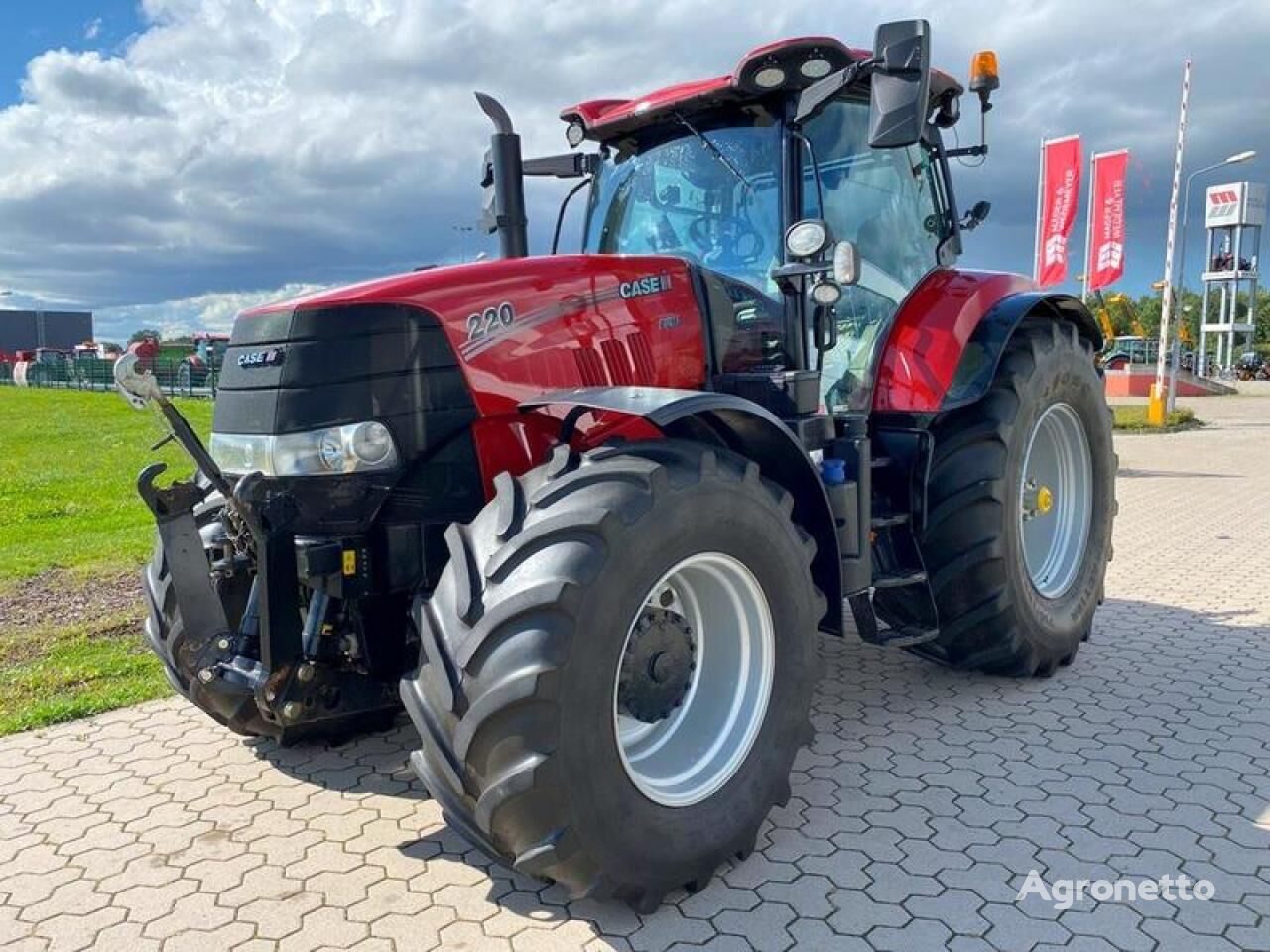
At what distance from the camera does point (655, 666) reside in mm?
2947

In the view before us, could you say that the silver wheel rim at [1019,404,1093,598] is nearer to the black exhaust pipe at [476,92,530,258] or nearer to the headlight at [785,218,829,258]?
the headlight at [785,218,829,258]

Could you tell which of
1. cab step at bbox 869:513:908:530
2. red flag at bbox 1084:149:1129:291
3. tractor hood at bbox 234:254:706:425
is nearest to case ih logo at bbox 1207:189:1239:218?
red flag at bbox 1084:149:1129:291

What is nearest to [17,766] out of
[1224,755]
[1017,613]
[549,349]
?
[549,349]

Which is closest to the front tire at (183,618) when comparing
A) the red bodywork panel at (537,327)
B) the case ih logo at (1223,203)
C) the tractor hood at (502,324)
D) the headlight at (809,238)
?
the tractor hood at (502,324)

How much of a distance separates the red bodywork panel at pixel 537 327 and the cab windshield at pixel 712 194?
0.53 metres

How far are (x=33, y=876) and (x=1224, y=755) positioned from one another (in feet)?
13.7

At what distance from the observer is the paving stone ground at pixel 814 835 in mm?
2738

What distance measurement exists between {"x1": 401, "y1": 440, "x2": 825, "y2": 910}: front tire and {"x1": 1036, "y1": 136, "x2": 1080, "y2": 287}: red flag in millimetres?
15804

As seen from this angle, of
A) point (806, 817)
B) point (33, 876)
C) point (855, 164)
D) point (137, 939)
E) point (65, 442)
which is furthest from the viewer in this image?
point (65, 442)

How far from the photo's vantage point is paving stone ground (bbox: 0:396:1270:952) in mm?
2738

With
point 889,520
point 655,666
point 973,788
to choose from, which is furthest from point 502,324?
point 973,788

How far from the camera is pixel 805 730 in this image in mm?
3168

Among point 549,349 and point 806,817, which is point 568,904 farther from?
point 549,349

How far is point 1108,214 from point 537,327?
1805cm
